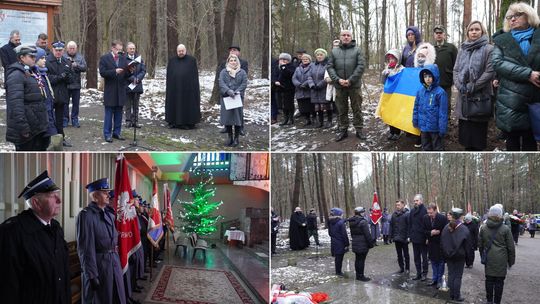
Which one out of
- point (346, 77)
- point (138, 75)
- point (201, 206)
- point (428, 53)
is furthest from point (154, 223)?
point (428, 53)

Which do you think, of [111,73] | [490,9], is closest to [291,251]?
[111,73]

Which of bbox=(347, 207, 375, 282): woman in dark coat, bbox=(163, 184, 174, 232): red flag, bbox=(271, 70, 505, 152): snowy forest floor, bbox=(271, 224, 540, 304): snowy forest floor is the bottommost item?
bbox=(271, 224, 540, 304): snowy forest floor

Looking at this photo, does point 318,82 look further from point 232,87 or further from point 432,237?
point 432,237

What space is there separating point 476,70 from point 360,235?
7.83ft

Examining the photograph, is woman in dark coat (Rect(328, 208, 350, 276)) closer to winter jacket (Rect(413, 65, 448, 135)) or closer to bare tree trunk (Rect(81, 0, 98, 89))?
winter jacket (Rect(413, 65, 448, 135))

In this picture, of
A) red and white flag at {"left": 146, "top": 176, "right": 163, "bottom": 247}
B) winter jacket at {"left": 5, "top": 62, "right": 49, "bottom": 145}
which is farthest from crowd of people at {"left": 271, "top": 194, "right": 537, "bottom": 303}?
winter jacket at {"left": 5, "top": 62, "right": 49, "bottom": 145}

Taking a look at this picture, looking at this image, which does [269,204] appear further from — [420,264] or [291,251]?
A: [420,264]

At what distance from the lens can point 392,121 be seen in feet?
17.0

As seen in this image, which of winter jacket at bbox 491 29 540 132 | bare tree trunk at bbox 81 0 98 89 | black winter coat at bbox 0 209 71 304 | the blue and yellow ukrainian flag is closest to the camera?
black winter coat at bbox 0 209 71 304

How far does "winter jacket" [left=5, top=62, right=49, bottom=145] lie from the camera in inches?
156

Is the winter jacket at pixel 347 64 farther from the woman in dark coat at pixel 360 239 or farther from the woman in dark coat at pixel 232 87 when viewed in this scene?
the woman in dark coat at pixel 360 239

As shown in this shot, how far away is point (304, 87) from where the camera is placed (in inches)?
247

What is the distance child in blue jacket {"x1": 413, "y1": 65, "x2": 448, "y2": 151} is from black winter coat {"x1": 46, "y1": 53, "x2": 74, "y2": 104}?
4026mm

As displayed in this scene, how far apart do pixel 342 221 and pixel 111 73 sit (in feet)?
10.9
